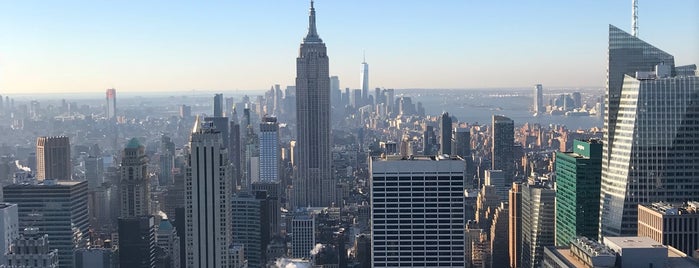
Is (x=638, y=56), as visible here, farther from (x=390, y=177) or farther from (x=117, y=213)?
(x=117, y=213)

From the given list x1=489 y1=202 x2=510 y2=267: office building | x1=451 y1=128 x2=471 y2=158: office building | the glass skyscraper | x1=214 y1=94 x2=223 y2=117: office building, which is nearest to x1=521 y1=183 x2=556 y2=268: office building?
x1=489 y1=202 x2=510 y2=267: office building

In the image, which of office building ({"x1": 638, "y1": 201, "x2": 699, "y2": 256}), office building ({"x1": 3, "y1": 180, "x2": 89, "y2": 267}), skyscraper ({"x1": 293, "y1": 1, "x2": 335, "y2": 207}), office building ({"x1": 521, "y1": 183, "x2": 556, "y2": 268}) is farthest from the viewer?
skyscraper ({"x1": 293, "y1": 1, "x2": 335, "y2": 207})

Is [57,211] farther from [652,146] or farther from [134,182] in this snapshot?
[652,146]

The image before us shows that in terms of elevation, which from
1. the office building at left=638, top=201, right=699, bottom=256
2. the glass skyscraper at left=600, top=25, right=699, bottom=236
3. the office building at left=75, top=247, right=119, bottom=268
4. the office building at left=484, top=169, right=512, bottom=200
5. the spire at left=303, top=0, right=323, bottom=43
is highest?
the spire at left=303, top=0, right=323, bottom=43

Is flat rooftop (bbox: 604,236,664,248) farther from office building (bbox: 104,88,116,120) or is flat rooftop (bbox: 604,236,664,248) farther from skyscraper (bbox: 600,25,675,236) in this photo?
office building (bbox: 104,88,116,120)

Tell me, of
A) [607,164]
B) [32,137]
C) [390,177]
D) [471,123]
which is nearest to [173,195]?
[32,137]

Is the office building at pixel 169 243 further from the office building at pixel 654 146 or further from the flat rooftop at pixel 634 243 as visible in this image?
the flat rooftop at pixel 634 243

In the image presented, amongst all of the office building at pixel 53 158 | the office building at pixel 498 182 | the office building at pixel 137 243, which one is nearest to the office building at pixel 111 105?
the office building at pixel 53 158
